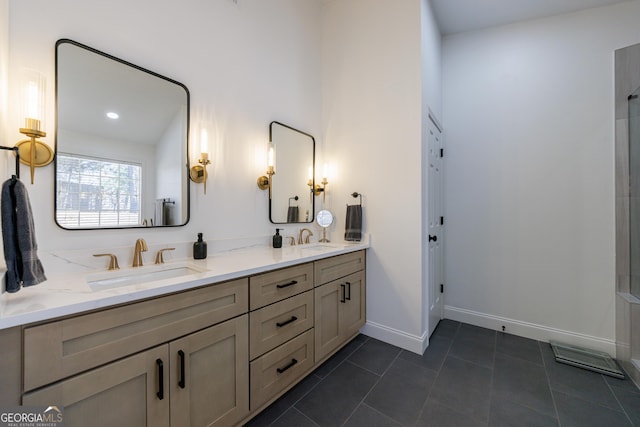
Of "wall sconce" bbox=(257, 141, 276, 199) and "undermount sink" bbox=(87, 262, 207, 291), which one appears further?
"wall sconce" bbox=(257, 141, 276, 199)

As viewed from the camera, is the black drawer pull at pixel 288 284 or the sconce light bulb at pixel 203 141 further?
the sconce light bulb at pixel 203 141

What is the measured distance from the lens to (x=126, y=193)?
4.79ft

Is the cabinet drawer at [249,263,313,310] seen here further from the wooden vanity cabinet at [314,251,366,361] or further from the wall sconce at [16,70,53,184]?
the wall sconce at [16,70,53,184]

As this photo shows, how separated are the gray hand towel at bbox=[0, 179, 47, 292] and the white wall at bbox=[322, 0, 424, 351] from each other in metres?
2.18

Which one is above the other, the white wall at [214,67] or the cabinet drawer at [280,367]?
the white wall at [214,67]

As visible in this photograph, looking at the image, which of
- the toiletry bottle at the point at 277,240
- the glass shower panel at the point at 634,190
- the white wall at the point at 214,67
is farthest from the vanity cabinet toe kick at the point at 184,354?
the glass shower panel at the point at 634,190

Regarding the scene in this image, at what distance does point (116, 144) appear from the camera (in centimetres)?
144

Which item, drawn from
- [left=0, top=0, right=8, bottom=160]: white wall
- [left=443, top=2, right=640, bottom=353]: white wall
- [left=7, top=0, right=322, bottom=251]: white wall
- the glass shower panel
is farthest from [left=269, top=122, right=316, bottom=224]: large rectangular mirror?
the glass shower panel

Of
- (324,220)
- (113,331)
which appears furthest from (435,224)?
(113,331)

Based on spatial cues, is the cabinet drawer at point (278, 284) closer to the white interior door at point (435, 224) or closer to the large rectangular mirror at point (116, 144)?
the large rectangular mirror at point (116, 144)

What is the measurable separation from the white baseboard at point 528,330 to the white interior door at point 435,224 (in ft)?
0.68

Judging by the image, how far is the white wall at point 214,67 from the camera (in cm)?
121

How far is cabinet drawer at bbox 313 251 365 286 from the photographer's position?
1846mm

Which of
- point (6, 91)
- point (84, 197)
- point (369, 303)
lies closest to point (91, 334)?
point (84, 197)
